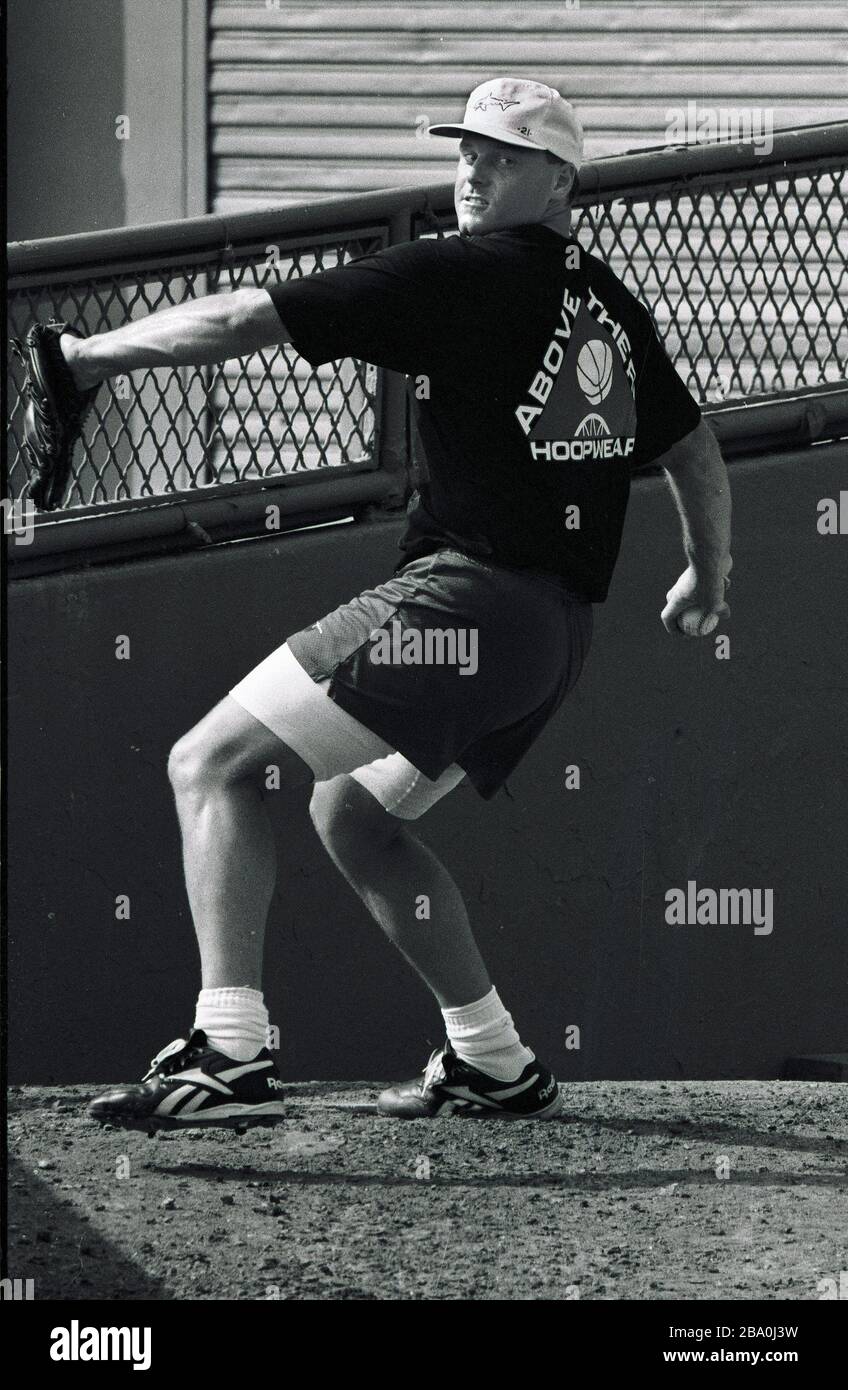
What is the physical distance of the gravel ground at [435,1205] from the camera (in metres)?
3.33

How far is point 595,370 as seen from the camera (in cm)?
394

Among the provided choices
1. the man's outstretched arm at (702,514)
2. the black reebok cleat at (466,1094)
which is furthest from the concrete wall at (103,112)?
the black reebok cleat at (466,1094)

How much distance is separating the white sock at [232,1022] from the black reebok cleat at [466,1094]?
1.91ft

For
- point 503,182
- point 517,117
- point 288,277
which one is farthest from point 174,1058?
point 288,277

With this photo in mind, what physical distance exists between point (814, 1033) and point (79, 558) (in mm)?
2574

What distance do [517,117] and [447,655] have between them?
3.60 feet

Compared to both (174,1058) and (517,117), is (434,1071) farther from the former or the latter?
(517,117)

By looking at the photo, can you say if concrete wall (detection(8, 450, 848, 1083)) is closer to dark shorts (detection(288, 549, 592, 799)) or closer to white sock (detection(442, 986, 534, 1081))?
white sock (detection(442, 986, 534, 1081))

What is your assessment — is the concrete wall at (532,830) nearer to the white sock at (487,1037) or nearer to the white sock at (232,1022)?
the white sock at (487,1037)

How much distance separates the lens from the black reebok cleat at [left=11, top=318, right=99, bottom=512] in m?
3.62

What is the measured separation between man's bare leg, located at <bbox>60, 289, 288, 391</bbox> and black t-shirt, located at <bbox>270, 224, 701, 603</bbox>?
0.28 ft

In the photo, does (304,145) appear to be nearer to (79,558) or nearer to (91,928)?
(79,558)

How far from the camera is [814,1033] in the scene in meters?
5.64
